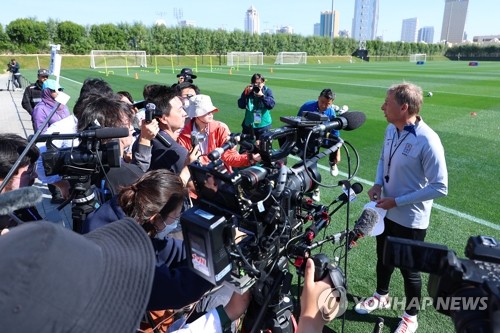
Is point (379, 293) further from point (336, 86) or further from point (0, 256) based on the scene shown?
point (336, 86)

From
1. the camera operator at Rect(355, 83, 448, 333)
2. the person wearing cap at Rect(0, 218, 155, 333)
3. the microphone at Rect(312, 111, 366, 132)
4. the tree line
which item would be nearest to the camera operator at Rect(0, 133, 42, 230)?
the person wearing cap at Rect(0, 218, 155, 333)

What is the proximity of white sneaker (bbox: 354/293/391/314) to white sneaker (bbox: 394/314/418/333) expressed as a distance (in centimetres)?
30

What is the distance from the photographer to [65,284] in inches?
33.6

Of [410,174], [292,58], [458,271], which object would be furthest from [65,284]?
[292,58]

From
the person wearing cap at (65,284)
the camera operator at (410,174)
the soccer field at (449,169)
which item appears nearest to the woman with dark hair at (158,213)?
the person wearing cap at (65,284)

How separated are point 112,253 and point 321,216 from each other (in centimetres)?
121

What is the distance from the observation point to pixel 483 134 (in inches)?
372

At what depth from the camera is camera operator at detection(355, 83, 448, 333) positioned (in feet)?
9.32

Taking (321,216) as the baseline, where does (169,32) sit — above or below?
above

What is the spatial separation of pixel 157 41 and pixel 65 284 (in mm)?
66971

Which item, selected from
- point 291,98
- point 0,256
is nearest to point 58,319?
point 0,256

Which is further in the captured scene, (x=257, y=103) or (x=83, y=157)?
(x=257, y=103)

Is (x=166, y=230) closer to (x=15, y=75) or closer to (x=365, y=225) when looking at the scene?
(x=365, y=225)

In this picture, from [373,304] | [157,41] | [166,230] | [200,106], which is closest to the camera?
[166,230]
